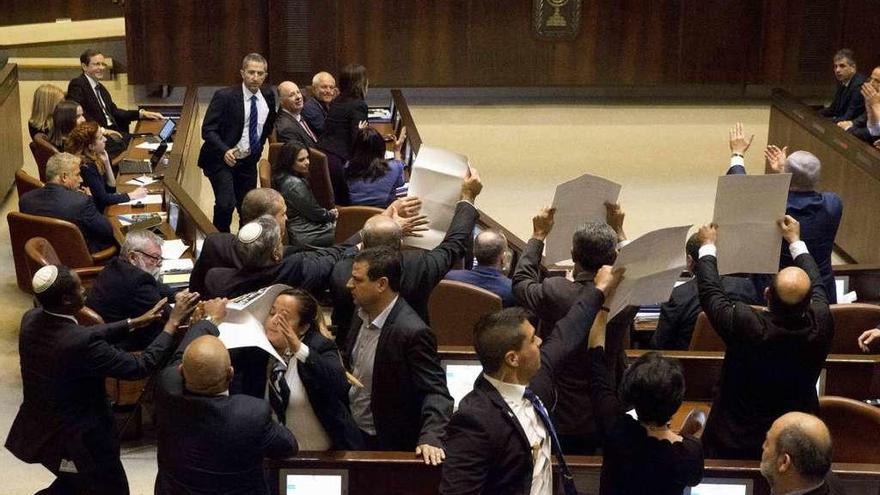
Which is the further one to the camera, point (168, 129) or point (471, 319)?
point (168, 129)

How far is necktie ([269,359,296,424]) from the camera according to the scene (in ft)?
15.4

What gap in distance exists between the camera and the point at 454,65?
14555mm

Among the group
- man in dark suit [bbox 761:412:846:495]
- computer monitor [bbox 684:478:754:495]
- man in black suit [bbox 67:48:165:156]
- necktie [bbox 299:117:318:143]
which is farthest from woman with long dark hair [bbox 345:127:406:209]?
man in dark suit [bbox 761:412:846:495]

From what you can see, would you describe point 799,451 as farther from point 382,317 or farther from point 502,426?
point 382,317

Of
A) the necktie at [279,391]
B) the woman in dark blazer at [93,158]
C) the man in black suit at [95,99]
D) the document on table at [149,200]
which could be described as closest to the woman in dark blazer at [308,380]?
the necktie at [279,391]

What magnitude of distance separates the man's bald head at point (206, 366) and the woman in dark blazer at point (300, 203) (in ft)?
12.9

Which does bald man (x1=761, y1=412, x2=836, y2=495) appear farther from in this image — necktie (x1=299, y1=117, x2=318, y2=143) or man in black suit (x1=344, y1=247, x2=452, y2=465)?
necktie (x1=299, y1=117, x2=318, y2=143)

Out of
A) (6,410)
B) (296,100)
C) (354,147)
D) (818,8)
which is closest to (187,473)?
(6,410)

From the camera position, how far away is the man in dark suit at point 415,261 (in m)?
5.27

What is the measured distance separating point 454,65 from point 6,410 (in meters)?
8.32

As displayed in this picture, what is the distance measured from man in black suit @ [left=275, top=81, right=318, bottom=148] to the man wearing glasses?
2842 mm

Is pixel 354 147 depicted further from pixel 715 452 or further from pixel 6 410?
pixel 715 452

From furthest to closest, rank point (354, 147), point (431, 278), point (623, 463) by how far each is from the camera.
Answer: point (354, 147) < point (431, 278) < point (623, 463)

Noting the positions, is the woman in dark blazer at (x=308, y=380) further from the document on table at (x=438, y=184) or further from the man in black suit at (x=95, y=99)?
the man in black suit at (x=95, y=99)
